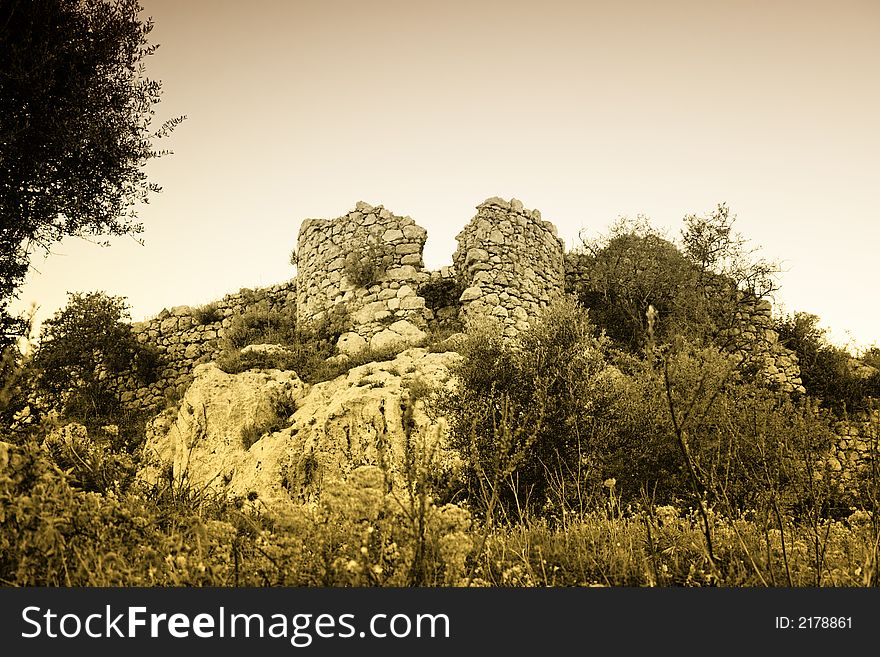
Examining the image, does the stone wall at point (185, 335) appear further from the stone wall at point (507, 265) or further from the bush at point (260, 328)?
the stone wall at point (507, 265)

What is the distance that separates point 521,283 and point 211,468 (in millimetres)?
8375

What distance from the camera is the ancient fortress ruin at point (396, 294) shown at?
42.7ft

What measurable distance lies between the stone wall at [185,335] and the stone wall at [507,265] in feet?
17.1

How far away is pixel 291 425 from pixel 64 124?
5574 millimetres

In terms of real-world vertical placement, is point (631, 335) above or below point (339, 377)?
above

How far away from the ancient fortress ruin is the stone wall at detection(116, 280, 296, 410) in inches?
1.2

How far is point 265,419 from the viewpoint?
961 centimetres

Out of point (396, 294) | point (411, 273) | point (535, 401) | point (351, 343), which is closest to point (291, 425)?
point (351, 343)

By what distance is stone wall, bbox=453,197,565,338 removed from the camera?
42.8ft

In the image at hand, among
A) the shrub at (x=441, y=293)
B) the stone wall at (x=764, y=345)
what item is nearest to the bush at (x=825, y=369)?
the stone wall at (x=764, y=345)

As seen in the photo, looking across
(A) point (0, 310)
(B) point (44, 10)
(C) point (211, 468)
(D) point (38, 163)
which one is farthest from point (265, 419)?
(B) point (44, 10)

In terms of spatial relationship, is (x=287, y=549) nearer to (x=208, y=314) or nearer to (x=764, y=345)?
(x=208, y=314)

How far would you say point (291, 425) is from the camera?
9.11 metres

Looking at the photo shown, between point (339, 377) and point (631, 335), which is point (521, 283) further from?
point (339, 377)
